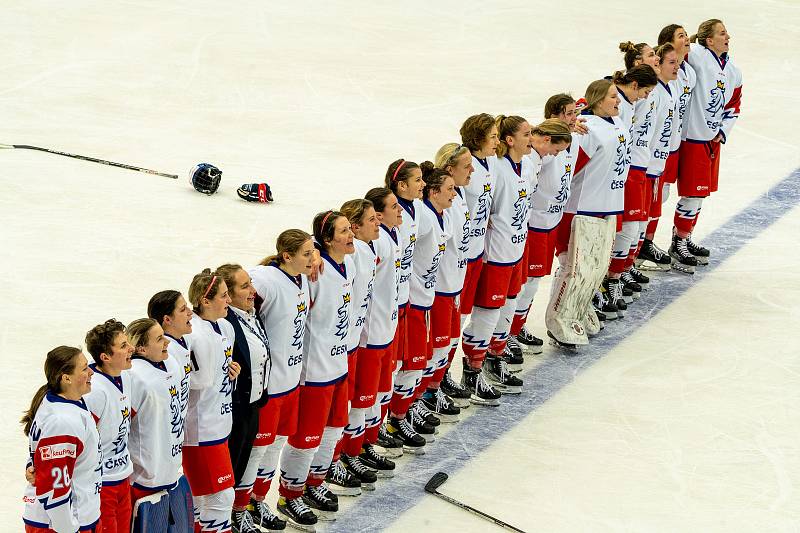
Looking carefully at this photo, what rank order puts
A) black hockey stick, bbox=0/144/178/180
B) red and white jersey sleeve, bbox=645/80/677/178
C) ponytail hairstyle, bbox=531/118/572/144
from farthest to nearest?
black hockey stick, bbox=0/144/178/180 → red and white jersey sleeve, bbox=645/80/677/178 → ponytail hairstyle, bbox=531/118/572/144

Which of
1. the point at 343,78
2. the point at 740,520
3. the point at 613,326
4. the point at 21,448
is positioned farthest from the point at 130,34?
the point at 740,520

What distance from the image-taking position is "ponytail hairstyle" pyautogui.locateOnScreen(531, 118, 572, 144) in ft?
26.2

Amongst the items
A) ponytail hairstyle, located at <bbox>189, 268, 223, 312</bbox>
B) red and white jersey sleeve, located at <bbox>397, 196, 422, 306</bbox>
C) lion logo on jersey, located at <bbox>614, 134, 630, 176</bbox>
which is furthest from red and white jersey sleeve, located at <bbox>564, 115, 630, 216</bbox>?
ponytail hairstyle, located at <bbox>189, 268, 223, 312</bbox>

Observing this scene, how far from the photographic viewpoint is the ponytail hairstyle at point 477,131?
7.50 meters

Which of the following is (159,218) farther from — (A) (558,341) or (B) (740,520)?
(B) (740,520)

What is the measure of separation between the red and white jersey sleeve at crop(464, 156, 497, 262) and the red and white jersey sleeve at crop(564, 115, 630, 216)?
112 cm

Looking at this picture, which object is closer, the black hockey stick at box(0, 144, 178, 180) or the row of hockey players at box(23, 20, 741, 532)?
the row of hockey players at box(23, 20, 741, 532)

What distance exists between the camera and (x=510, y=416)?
7.84 metres

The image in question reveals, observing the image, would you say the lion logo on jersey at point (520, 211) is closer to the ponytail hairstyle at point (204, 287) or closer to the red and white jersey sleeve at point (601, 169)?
the red and white jersey sleeve at point (601, 169)

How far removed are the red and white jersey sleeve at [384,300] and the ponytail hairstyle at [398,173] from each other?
0.86 feet

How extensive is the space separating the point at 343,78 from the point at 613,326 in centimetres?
611

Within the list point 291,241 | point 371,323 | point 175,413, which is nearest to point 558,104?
point 371,323

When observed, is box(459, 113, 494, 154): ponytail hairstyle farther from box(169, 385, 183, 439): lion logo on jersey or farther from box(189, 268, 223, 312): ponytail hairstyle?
box(169, 385, 183, 439): lion logo on jersey

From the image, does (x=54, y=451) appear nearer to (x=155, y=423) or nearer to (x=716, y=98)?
(x=155, y=423)
